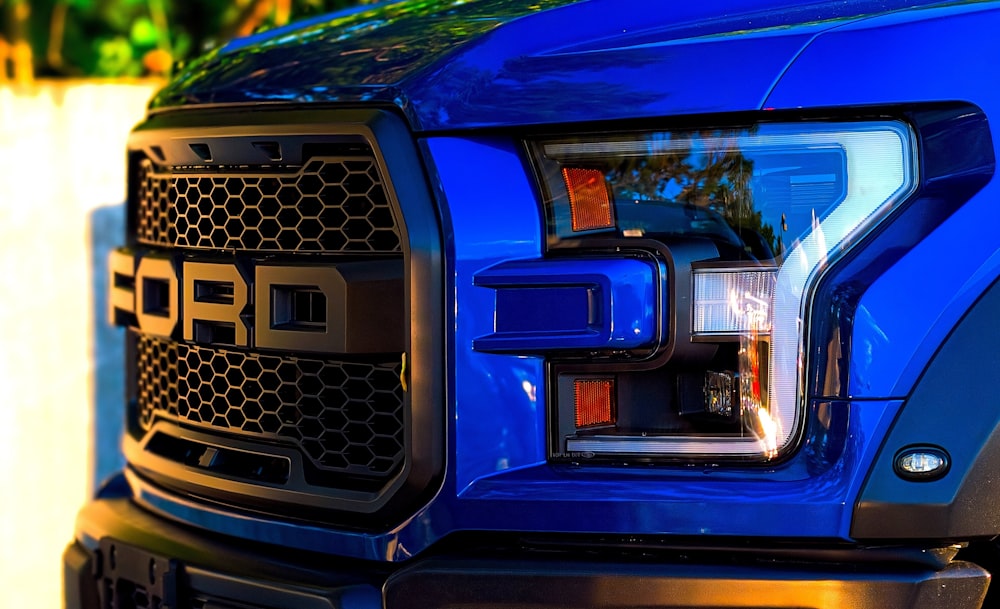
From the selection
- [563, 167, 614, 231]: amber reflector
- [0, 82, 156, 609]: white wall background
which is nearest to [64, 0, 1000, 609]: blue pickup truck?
[563, 167, 614, 231]: amber reflector

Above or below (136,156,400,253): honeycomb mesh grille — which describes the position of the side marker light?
below

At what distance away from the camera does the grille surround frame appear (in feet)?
5.98

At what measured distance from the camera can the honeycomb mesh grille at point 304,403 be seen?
1985 mm

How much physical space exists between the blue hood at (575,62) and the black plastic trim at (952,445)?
0.47m

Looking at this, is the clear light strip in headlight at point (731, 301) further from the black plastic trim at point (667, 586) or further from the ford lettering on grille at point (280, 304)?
the ford lettering on grille at point (280, 304)

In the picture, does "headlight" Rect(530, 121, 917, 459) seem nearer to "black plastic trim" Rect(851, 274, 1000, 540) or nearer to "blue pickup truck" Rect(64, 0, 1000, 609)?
"blue pickup truck" Rect(64, 0, 1000, 609)

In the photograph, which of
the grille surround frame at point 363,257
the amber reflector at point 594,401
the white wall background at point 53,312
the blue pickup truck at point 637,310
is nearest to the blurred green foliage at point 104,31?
the white wall background at point 53,312

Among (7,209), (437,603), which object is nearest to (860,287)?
(437,603)

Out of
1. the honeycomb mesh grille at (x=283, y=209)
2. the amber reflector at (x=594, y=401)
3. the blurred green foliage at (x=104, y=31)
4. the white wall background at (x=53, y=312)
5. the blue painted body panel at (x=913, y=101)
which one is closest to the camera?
the blue painted body panel at (x=913, y=101)

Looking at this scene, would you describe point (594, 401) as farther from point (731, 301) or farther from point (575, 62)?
point (575, 62)

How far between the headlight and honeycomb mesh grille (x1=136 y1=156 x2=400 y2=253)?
1.06 ft

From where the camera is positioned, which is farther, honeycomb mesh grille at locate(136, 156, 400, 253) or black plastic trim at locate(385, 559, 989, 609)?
honeycomb mesh grille at locate(136, 156, 400, 253)

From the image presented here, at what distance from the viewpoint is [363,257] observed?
1.95 meters

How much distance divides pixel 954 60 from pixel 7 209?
356cm
